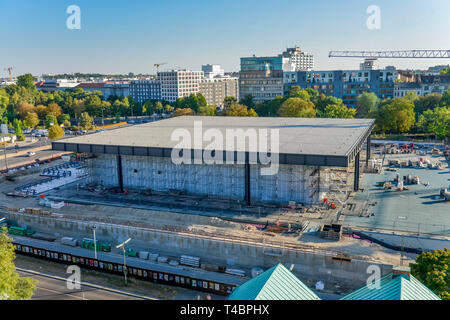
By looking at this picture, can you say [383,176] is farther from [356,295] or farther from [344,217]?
[356,295]

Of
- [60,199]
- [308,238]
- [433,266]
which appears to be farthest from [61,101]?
[433,266]

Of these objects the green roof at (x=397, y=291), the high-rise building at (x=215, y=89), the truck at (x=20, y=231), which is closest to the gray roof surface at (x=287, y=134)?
the truck at (x=20, y=231)

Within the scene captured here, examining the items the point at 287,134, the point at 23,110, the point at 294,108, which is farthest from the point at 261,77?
the point at 287,134

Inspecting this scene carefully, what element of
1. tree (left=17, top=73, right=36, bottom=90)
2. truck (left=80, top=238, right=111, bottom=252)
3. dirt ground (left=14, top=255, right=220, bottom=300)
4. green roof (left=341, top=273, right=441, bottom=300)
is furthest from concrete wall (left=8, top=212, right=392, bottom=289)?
tree (left=17, top=73, right=36, bottom=90)

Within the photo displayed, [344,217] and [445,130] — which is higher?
[445,130]

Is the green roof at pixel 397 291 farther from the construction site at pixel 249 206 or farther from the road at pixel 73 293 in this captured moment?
the road at pixel 73 293

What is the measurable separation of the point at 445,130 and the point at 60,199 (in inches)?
2770

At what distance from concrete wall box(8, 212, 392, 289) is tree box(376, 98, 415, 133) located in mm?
61386

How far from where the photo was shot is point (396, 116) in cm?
8731

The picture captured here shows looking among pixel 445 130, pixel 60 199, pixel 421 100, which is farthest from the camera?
pixel 421 100

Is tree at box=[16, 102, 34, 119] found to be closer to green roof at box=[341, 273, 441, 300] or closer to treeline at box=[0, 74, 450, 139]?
treeline at box=[0, 74, 450, 139]

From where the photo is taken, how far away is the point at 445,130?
268 feet

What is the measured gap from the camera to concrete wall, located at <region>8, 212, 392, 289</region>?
3431 cm

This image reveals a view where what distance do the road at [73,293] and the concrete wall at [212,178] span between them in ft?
63.1
